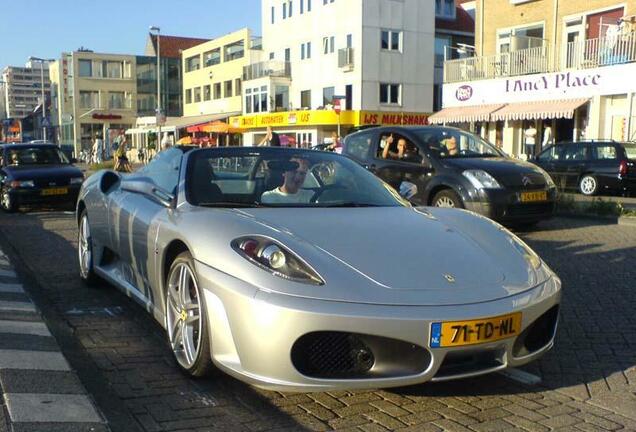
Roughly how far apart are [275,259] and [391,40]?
41.5 meters

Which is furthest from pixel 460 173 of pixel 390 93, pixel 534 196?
pixel 390 93

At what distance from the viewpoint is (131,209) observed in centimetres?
482

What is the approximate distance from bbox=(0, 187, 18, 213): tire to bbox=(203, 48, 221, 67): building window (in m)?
49.8

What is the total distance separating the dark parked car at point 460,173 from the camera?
891cm

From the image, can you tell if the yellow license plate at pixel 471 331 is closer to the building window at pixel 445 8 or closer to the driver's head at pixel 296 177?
the driver's head at pixel 296 177

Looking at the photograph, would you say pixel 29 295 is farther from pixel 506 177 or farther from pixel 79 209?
pixel 506 177

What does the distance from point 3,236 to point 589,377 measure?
27.4ft

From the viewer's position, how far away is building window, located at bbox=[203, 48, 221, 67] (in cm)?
6122

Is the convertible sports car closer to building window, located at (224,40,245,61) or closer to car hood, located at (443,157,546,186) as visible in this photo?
car hood, located at (443,157,546,186)

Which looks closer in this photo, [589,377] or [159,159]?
[589,377]

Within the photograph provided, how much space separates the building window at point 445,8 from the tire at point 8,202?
39.2 meters

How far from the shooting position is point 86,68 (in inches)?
3108

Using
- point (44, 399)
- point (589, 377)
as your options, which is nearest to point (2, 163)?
point (44, 399)

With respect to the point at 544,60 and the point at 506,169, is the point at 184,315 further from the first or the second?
the point at 544,60
